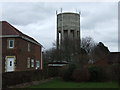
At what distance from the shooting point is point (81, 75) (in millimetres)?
29656

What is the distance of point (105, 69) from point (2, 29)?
58.0 ft

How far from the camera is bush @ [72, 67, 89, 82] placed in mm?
29469

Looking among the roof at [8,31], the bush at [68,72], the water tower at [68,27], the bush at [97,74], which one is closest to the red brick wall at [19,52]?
the roof at [8,31]

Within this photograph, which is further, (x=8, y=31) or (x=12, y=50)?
(x=8, y=31)

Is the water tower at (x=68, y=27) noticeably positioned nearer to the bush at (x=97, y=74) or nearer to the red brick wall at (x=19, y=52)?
the red brick wall at (x=19, y=52)

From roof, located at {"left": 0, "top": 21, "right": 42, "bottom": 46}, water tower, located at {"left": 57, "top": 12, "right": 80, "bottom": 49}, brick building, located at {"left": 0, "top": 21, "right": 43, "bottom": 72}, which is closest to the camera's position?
brick building, located at {"left": 0, "top": 21, "right": 43, "bottom": 72}

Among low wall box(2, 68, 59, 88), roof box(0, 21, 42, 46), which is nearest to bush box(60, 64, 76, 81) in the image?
low wall box(2, 68, 59, 88)

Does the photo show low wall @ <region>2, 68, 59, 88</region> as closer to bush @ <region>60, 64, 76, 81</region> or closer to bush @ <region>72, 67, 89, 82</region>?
bush @ <region>60, 64, 76, 81</region>

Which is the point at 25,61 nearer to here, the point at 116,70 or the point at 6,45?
the point at 6,45

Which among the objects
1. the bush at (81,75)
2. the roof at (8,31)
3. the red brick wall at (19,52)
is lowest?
the bush at (81,75)

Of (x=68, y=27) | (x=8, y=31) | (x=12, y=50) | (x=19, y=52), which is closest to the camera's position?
(x=12, y=50)

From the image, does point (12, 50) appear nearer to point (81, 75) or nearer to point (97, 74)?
point (81, 75)

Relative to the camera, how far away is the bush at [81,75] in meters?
29.5

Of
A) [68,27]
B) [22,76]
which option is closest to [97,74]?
[22,76]
